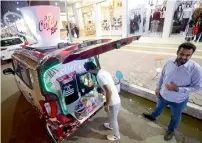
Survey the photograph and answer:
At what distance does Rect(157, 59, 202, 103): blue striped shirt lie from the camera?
165 centimetres

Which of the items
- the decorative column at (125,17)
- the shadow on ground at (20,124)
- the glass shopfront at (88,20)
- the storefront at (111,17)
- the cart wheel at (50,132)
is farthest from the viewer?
the glass shopfront at (88,20)

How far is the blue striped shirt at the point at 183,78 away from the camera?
1650 millimetres

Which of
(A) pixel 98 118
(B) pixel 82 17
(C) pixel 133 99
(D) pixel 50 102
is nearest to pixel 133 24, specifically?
(B) pixel 82 17

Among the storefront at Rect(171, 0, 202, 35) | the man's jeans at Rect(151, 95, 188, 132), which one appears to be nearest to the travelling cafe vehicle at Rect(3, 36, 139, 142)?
the man's jeans at Rect(151, 95, 188, 132)

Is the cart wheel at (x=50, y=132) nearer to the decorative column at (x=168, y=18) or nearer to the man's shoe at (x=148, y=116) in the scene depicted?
the man's shoe at (x=148, y=116)

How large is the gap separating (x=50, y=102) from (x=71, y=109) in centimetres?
50

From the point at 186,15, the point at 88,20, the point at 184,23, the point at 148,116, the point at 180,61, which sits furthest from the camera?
the point at 88,20

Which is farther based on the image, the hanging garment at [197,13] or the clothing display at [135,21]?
the clothing display at [135,21]

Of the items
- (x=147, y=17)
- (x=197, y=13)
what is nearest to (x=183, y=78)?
(x=197, y=13)

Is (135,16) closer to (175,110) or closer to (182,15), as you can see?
(182,15)

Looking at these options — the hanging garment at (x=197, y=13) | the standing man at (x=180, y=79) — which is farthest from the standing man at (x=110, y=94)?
the hanging garment at (x=197, y=13)

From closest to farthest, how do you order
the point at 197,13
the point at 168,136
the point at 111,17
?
the point at 168,136 → the point at 197,13 → the point at 111,17

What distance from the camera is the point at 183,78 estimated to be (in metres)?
1.72

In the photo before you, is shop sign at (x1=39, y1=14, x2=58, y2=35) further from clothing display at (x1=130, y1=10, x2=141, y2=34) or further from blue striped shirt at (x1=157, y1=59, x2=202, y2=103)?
clothing display at (x1=130, y1=10, x2=141, y2=34)
